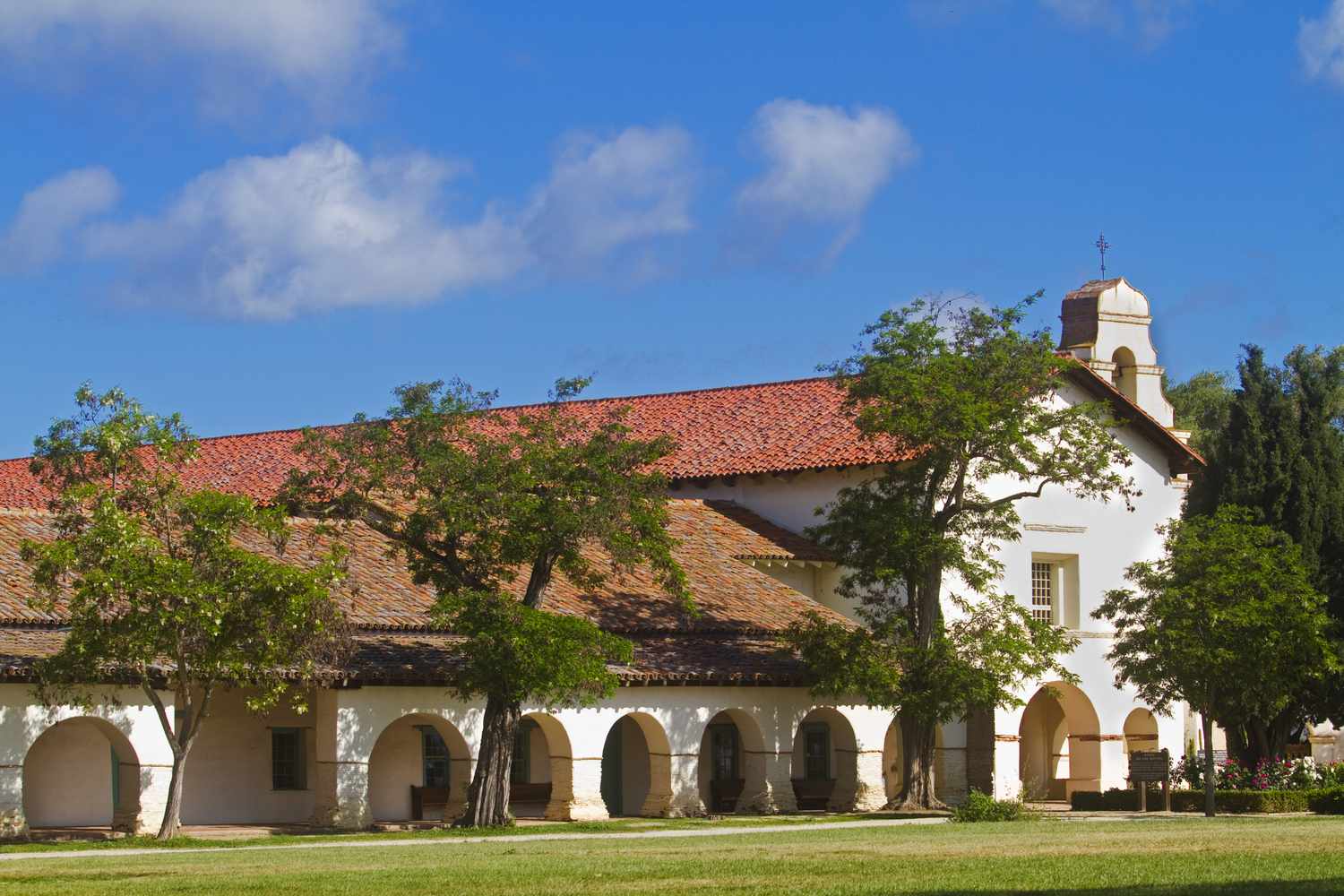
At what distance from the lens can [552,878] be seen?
19281mm

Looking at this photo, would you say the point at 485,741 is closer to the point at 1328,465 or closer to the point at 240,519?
the point at 240,519

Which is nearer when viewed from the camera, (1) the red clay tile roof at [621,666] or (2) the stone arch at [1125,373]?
(1) the red clay tile roof at [621,666]

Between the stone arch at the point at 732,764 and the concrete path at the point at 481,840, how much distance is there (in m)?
2.91

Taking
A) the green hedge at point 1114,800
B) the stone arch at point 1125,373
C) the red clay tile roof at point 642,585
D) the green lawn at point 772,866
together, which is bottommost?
the green hedge at point 1114,800

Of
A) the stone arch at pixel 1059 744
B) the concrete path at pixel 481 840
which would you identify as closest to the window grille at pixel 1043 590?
the stone arch at pixel 1059 744

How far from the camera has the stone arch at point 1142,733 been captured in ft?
146

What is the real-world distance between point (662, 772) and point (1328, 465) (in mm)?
19299

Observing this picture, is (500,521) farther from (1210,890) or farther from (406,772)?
(1210,890)

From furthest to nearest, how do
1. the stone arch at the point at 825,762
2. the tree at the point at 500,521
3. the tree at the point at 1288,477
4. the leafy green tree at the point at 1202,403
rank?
the leafy green tree at the point at 1202,403 → the tree at the point at 1288,477 → the stone arch at the point at 825,762 → the tree at the point at 500,521

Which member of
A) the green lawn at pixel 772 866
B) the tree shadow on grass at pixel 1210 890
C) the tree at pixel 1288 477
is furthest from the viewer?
the tree at pixel 1288 477

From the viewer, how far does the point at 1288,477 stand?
4681 cm

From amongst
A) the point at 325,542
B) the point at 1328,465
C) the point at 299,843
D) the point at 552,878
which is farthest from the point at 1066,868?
the point at 1328,465

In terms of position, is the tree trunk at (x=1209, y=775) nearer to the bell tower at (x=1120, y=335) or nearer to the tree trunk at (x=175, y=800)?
the bell tower at (x=1120, y=335)

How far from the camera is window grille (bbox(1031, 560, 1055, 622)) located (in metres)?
43.3
